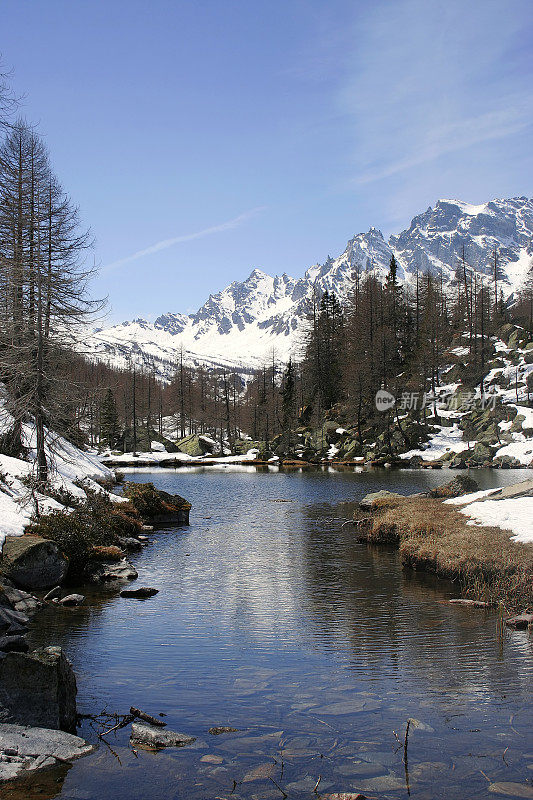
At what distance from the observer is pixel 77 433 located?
2438 cm

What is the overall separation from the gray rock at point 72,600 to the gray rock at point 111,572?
270cm

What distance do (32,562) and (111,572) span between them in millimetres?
3061

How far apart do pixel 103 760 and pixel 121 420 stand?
119 metres

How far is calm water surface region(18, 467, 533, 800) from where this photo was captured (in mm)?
7344

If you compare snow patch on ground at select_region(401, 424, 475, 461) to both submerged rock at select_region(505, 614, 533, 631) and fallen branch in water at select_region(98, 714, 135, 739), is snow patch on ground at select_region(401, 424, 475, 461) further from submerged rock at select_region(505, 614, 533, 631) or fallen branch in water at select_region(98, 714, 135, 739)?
fallen branch in water at select_region(98, 714, 135, 739)

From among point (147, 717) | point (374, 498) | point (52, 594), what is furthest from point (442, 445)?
point (147, 717)

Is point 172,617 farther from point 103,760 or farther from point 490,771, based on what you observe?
point 490,771

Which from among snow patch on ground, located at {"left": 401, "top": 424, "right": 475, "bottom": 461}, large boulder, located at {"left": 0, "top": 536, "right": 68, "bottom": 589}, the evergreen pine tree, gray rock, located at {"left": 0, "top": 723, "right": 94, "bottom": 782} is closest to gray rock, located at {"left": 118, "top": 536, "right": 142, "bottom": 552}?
large boulder, located at {"left": 0, "top": 536, "right": 68, "bottom": 589}

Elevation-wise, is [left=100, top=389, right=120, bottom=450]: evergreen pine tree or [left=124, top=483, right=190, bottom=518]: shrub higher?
[left=100, top=389, right=120, bottom=450]: evergreen pine tree

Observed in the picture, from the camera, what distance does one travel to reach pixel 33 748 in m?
7.67

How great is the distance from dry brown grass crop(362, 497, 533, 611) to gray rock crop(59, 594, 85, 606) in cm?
1102

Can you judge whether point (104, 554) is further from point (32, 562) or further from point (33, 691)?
point (33, 691)

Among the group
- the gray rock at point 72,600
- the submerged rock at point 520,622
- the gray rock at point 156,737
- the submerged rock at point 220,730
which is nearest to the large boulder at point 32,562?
the gray rock at point 72,600

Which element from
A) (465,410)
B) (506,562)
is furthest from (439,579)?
(465,410)
